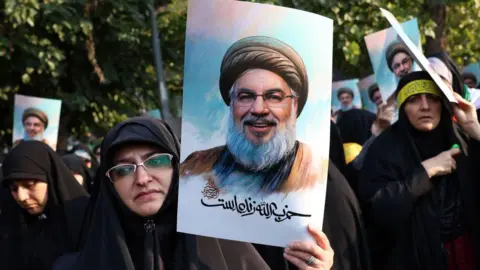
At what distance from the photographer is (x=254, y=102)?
2.53 meters

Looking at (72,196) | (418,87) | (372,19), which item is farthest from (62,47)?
(418,87)

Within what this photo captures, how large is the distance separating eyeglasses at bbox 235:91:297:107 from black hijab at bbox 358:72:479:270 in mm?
1922

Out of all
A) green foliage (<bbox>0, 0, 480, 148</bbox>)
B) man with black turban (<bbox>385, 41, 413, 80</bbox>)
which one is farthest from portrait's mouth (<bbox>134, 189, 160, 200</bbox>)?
green foliage (<bbox>0, 0, 480, 148</bbox>)

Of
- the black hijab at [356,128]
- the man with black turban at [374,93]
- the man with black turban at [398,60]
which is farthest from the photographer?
the man with black turban at [374,93]

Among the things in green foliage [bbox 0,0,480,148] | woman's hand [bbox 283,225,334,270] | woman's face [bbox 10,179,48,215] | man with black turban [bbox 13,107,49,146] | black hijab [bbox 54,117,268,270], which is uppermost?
green foliage [bbox 0,0,480,148]

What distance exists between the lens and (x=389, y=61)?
5.78m

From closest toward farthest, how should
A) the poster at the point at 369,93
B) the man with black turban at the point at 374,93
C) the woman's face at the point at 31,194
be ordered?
1. the woman's face at the point at 31,194
2. the man with black turban at the point at 374,93
3. the poster at the point at 369,93

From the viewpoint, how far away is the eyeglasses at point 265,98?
2.53 metres

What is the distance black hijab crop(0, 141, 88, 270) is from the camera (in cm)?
474

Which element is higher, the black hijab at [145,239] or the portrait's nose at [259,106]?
the portrait's nose at [259,106]

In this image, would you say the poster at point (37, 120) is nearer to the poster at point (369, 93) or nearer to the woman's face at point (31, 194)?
the poster at point (369, 93)

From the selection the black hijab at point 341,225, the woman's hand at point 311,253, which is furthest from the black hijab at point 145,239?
the black hijab at point 341,225

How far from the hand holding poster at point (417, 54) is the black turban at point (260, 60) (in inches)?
37.4

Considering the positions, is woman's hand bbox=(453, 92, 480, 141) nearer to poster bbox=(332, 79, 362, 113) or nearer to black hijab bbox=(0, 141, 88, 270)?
black hijab bbox=(0, 141, 88, 270)
